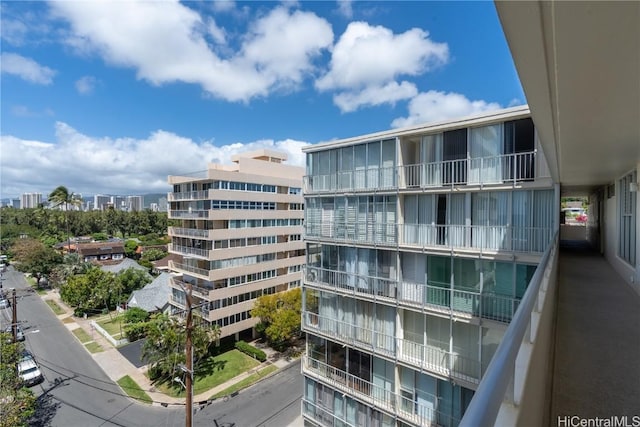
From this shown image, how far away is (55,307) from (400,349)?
33918 millimetres

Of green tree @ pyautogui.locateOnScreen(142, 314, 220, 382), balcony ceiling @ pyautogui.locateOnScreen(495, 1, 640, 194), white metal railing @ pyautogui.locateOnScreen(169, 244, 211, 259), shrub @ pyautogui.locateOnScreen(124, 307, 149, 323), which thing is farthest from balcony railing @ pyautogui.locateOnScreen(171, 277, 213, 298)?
balcony ceiling @ pyautogui.locateOnScreen(495, 1, 640, 194)

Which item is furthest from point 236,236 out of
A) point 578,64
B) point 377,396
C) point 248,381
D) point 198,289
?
point 578,64

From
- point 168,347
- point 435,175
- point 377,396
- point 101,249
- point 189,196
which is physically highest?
point 189,196

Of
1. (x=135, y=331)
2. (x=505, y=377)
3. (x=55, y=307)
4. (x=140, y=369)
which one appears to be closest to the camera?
(x=505, y=377)

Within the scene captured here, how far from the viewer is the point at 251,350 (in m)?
19.4

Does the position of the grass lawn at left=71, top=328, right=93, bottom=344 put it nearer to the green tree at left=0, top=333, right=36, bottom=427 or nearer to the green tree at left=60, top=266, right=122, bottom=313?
the green tree at left=60, top=266, right=122, bottom=313

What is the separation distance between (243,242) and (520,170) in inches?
670

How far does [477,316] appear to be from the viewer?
773 cm

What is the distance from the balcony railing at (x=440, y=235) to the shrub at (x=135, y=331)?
1812 centimetres

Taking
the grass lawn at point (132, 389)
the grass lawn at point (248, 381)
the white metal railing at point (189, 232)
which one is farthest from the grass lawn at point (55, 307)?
the grass lawn at point (248, 381)

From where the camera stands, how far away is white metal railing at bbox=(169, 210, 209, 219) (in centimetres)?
1969

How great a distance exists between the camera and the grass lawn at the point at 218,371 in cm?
1614

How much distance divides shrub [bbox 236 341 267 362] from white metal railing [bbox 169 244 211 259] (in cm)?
612

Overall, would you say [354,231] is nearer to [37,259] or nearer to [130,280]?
[130,280]
